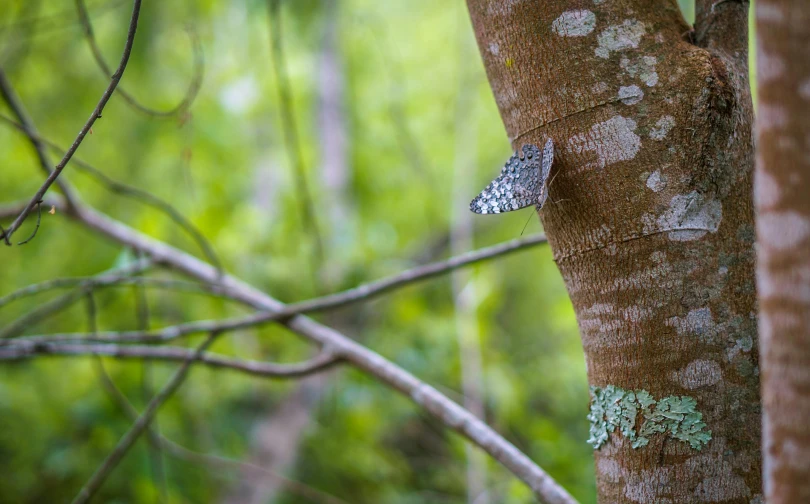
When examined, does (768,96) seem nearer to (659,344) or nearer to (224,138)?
(659,344)

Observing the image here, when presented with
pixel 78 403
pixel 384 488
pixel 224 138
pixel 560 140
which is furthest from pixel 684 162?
pixel 224 138

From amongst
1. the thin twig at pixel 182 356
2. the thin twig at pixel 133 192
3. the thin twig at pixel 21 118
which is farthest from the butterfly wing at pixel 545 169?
the thin twig at pixel 21 118

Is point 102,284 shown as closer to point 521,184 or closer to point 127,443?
point 127,443

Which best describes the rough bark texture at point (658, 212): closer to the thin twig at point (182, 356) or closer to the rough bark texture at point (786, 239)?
the rough bark texture at point (786, 239)

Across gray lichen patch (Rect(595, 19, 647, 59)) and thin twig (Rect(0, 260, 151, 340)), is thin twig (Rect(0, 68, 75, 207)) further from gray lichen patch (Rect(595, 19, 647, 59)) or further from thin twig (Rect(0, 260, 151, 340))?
gray lichen patch (Rect(595, 19, 647, 59))

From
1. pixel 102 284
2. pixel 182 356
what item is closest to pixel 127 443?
pixel 182 356
